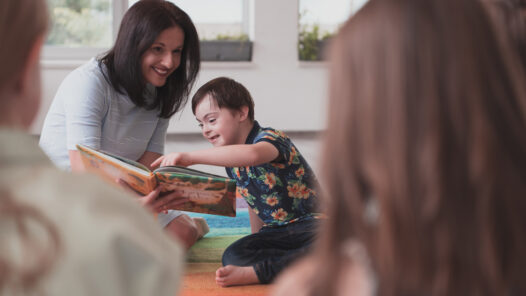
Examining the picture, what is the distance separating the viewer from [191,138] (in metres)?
3.58

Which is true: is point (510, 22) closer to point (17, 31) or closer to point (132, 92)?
point (17, 31)

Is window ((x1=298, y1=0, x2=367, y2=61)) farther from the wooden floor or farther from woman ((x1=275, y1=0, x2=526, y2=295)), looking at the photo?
woman ((x1=275, y1=0, x2=526, y2=295))

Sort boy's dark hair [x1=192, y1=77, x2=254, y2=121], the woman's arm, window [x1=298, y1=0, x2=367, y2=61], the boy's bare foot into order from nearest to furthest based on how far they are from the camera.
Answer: the boy's bare foot, the woman's arm, boy's dark hair [x1=192, y1=77, x2=254, y2=121], window [x1=298, y1=0, x2=367, y2=61]

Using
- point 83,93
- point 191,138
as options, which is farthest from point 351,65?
point 191,138

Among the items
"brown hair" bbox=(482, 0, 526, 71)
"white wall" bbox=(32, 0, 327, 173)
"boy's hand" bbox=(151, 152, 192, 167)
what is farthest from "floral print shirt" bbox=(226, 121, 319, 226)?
"white wall" bbox=(32, 0, 327, 173)

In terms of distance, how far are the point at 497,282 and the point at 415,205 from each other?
0.11 meters

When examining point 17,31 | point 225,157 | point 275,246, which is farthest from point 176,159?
point 17,31

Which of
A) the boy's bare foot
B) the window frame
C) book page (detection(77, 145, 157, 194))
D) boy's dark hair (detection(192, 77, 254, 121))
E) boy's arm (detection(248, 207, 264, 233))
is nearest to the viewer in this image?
book page (detection(77, 145, 157, 194))

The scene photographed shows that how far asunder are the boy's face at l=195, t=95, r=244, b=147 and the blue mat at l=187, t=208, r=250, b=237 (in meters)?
0.50

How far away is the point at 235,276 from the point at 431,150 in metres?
1.14

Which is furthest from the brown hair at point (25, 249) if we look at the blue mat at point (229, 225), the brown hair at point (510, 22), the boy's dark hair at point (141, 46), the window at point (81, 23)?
the window at point (81, 23)

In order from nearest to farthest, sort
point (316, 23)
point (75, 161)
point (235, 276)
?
point (235, 276) < point (75, 161) < point (316, 23)

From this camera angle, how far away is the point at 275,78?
3.60m

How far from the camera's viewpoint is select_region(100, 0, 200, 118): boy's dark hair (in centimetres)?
172
